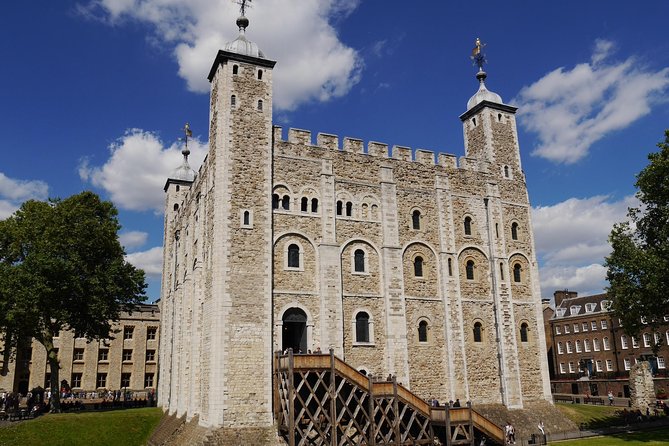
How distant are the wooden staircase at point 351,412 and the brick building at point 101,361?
1177 inches

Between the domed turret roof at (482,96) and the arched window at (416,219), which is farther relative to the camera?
the domed turret roof at (482,96)

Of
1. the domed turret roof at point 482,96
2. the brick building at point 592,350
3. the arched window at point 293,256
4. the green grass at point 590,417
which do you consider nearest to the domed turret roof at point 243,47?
the arched window at point 293,256

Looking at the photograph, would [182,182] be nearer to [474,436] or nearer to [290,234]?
[290,234]

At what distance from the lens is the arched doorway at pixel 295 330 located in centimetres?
2745

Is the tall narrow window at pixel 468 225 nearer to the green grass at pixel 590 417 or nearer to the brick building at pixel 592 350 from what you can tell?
the green grass at pixel 590 417

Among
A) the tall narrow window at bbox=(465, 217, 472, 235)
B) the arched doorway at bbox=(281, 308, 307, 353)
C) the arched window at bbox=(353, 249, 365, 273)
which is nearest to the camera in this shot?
the arched doorway at bbox=(281, 308, 307, 353)

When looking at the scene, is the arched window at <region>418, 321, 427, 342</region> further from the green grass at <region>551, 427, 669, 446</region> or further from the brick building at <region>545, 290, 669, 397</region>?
the brick building at <region>545, 290, 669, 397</region>

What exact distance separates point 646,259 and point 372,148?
15167mm

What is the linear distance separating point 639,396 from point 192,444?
29.6 m

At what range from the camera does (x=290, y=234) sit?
28453 millimetres

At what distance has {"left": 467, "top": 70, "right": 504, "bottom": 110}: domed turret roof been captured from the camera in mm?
36612

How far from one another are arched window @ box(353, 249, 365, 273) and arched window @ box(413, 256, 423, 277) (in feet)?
10.7

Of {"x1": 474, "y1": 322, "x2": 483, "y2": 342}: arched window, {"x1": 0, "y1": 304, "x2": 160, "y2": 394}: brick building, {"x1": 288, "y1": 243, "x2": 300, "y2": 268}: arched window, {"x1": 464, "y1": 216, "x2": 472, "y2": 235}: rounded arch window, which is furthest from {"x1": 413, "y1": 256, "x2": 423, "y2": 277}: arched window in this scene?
{"x1": 0, "y1": 304, "x2": 160, "y2": 394}: brick building

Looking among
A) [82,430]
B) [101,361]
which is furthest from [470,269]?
[101,361]
